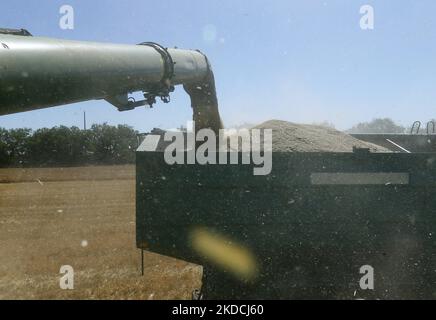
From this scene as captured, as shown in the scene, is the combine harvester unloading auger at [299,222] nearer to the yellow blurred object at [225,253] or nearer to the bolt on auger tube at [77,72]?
the yellow blurred object at [225,253]

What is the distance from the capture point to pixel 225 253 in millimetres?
3604

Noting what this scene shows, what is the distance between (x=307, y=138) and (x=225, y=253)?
155 centimetres

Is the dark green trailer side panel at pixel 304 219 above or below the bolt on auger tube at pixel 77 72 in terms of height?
below

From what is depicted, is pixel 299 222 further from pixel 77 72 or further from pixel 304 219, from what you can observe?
pixel 77 72

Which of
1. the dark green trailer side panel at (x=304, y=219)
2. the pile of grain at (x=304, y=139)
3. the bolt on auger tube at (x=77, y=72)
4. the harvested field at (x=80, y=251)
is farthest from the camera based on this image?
the harvested field at (x=80, y=251)

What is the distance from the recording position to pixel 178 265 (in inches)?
252

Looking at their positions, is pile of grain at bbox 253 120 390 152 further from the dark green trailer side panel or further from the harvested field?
the harvested field

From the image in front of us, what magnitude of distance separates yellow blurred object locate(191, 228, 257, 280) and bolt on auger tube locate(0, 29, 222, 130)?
1193mm

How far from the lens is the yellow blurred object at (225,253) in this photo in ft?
11.8

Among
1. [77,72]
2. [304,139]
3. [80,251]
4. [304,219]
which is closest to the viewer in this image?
[77,72]

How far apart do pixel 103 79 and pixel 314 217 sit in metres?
1.66

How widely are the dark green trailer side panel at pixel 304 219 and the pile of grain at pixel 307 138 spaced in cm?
82

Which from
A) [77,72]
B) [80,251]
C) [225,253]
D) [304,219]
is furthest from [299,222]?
[80,251]

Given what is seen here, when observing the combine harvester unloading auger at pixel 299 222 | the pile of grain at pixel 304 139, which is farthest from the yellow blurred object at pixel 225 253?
the pile of grain at pixel 304 139
